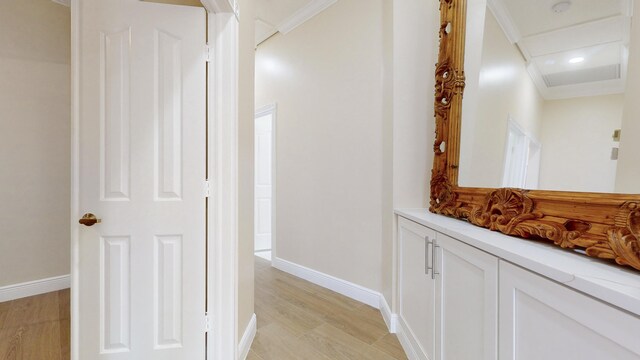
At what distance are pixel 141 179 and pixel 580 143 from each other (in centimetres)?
191

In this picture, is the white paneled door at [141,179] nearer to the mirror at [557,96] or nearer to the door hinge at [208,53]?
the door hinge at [208,53]

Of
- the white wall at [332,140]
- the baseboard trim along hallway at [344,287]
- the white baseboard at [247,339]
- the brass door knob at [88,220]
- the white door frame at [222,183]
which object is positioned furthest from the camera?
the white wall at [332,140]

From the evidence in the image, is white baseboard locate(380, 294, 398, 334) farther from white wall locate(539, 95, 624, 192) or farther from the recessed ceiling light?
the recessed ceiling light

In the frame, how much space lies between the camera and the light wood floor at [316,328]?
169 centimetres

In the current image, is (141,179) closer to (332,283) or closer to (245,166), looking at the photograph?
(245,166)

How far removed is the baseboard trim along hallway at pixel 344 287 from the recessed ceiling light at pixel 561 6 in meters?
1.87

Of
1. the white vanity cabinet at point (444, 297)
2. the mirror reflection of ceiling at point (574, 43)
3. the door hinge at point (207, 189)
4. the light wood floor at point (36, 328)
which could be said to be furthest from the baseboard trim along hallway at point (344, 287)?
the light wood floor at point (36, 328)

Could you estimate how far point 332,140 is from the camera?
2625 mm

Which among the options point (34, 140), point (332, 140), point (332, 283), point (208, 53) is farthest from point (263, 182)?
point (208, 53)

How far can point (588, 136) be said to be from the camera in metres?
0.85

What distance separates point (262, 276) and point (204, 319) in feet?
5.02

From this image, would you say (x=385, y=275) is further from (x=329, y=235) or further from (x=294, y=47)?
(x=294, y=47)

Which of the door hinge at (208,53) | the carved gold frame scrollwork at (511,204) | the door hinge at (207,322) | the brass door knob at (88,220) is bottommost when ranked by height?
the door hinge at (207,322)

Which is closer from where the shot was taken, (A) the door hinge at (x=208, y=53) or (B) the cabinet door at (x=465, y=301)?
(B) the cabinet door at (x=465, y=301)
